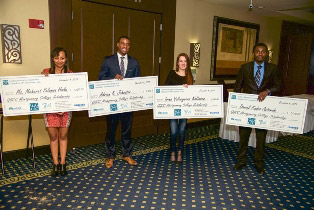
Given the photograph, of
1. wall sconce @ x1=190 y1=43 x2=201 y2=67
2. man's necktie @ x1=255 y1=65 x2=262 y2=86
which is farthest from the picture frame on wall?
man's necktie @ x1=255 y1=65 x2=262 y2=86

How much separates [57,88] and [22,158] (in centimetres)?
150

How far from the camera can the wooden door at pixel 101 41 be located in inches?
180

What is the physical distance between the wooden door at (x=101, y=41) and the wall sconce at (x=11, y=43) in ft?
2.69

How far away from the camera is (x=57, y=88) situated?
3521 millimetres

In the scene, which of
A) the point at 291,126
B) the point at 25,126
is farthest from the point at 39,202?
the point at 291,126

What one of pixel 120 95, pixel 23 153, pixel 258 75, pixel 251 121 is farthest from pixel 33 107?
pixel 258 75

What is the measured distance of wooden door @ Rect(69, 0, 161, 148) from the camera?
15.0 ft

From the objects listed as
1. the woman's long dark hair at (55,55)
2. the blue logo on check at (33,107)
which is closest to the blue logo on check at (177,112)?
the woman's long dark hair at (55,55)

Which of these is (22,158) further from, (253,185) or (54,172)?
(253,185)

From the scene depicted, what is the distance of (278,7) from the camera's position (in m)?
6.92

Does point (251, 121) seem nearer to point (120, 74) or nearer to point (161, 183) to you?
point (161, 183)

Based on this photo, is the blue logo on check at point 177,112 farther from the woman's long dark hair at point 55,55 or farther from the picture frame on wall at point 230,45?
the picture frame on wall at point 230,45

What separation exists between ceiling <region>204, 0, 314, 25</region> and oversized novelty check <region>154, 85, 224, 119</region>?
10.9 feet

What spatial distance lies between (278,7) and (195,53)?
2441 mm
